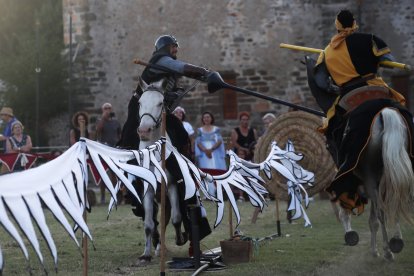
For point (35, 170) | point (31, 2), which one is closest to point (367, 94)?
point (35, 170)

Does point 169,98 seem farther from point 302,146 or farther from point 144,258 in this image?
point 302,146

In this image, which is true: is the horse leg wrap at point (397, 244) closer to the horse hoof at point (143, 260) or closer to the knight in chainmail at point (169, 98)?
the knight in chainmail at point (169, 98)

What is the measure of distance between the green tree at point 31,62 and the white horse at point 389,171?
1980cm

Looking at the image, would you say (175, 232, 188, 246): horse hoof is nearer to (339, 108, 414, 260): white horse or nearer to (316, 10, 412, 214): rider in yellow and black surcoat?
(316, 10, 412, 214): rider in yellow and black surcoat

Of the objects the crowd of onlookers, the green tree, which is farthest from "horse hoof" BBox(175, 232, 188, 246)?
the green tree

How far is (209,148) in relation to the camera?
17094 mm

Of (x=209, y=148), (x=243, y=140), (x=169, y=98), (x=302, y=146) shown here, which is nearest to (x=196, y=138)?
(x=209, y=148)

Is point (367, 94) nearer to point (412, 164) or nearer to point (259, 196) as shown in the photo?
point (412, 164)

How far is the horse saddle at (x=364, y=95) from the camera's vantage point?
333 inches

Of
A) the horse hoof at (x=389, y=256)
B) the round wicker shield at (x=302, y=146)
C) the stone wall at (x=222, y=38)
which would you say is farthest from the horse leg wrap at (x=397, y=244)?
the stone wall at (x=222, y=38)

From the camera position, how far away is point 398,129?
26.2 ft

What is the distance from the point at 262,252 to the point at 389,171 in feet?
6.45

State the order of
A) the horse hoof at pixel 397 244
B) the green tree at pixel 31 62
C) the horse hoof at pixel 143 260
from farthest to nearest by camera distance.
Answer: the green tree at pixel 31 62 → the horse hoof at pixel 143 260 → the horse hoof at pixel 397 244

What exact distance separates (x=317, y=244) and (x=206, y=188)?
8.00 feet
